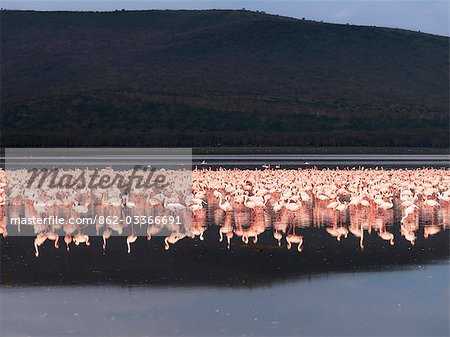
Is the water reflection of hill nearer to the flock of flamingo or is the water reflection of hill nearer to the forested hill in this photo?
the flock of flamingo

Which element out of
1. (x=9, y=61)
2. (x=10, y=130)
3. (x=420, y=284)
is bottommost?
(x=420, y=284)

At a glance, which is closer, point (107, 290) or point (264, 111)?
point (107, 290)

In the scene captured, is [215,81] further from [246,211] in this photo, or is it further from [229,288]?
[229,288]

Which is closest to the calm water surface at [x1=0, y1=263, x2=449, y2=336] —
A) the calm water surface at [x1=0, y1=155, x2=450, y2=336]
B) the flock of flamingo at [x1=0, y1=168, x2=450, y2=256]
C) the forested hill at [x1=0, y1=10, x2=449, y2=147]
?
the calm water surface at [x1=0, y1=155, x2=450, y2=336]

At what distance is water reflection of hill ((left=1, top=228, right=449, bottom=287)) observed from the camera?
37.3ft

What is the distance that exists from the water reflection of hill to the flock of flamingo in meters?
0.32

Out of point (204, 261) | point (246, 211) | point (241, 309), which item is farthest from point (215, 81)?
point (241, 309)

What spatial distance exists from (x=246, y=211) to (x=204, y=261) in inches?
256

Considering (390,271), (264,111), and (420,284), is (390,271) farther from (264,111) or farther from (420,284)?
(264,111)

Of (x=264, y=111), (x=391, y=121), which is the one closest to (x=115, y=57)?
(x=264, y=111)

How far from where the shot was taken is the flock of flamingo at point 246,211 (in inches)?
606

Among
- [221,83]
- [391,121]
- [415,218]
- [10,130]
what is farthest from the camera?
[221,83]

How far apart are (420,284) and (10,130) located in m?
70.2

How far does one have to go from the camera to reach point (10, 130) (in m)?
78.3
